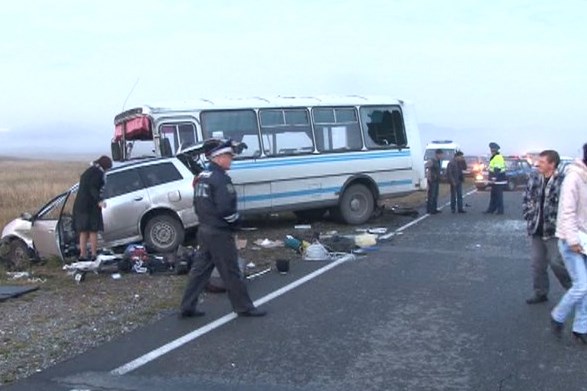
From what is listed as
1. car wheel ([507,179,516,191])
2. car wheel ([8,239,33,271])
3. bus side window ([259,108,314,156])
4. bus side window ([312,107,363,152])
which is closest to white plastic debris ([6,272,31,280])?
car wheel ([8,239,33,271])

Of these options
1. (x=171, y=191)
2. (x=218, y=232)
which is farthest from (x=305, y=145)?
(x=218, y=232)

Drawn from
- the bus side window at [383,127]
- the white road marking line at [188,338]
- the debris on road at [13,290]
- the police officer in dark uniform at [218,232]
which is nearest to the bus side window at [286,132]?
the bus side window at [383,127]

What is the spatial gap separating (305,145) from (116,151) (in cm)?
418

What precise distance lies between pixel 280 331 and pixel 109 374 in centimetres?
186

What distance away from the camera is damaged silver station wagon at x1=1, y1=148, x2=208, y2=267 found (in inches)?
478

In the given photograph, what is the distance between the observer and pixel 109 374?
18.5 feet

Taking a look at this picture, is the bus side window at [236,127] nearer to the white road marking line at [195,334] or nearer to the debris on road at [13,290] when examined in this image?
the white road marking line at [195,334]

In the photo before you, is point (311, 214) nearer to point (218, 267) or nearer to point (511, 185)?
point (218, 267)

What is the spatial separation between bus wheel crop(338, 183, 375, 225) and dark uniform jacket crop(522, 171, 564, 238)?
8577mm

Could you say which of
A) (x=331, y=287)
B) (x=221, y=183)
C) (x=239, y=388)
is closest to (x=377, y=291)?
(x=331, y=287)

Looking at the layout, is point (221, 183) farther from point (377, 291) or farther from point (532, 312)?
point (532, 312)

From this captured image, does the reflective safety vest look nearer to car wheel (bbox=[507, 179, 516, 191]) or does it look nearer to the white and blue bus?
the white and blue bus

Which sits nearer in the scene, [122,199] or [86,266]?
[86,266]

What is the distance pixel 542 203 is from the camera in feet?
24.0
